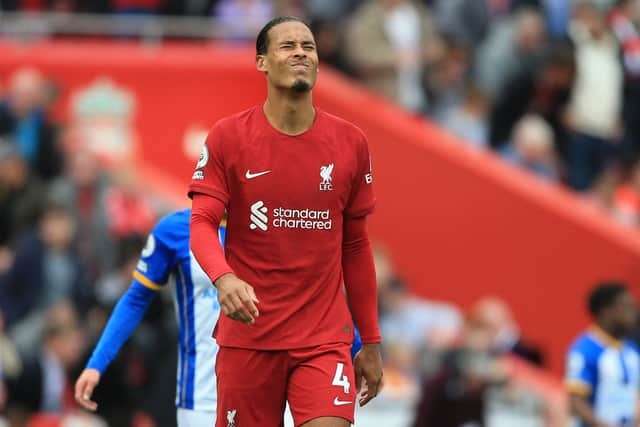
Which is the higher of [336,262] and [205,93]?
[336,262]

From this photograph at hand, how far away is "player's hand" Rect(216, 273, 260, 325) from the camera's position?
6770 mm

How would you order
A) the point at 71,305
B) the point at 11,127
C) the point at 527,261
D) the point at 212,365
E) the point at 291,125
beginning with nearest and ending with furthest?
1. the point at 291,125
2. the point at 212,365
3. the point at 71,305
4. the point at 11,127
5. the point at 527,261

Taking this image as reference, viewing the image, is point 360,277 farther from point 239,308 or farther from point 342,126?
point 239,308

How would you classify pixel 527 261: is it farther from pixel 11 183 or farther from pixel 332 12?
pixel 11 183

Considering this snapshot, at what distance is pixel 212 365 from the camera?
855 centimetres

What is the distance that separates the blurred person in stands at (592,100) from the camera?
18125 millimetres

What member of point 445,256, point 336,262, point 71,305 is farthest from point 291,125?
point 445,256

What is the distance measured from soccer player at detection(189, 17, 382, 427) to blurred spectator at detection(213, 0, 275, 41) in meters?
10.8

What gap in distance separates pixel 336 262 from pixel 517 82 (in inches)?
428

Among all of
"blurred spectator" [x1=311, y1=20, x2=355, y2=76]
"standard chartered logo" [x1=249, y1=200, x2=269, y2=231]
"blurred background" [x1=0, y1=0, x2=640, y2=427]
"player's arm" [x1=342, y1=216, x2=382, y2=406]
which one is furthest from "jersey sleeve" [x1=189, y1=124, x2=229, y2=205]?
"blurred spectator" [x1=311, y1=20, x2=355, y2=76]

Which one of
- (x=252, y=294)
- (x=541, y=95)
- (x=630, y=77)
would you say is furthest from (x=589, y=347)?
(x=630, y=77)

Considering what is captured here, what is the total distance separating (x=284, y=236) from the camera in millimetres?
7367

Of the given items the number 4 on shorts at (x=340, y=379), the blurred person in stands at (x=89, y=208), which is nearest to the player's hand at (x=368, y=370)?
the number 4 on shorts at (x=340, y=379)

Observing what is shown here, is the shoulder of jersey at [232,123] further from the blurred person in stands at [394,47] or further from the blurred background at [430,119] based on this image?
the blurred person in stands at [394,47]
